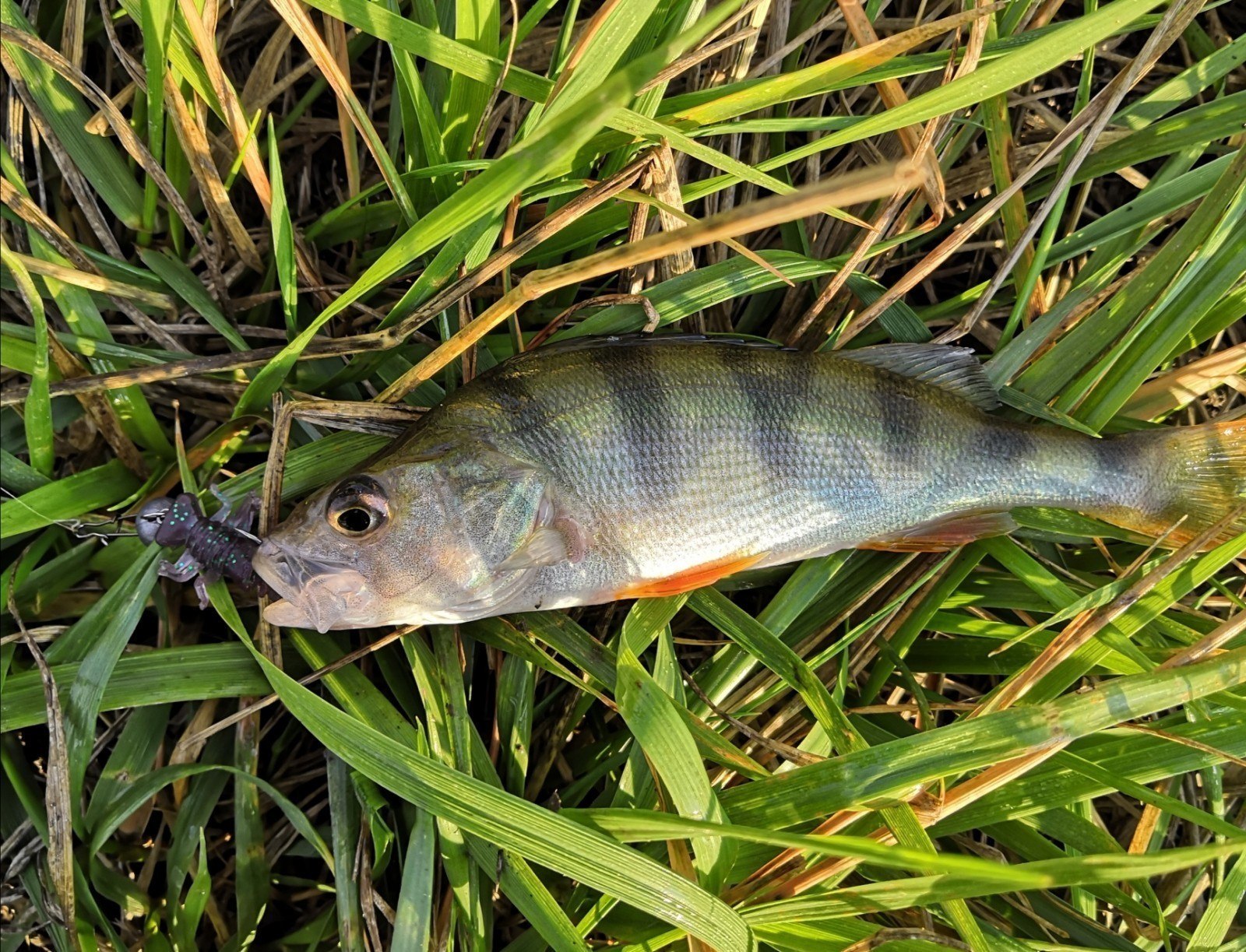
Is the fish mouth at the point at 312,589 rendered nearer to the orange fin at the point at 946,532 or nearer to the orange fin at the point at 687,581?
the orange fin at the point at 687,581

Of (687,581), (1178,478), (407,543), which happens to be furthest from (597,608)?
(1178,478)

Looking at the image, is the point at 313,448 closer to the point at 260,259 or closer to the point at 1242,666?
the point at 260,259

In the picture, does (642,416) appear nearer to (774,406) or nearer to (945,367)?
(774,406)

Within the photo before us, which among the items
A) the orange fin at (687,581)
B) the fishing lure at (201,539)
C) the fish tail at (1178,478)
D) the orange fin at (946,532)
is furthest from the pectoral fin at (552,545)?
the fish tail at (1178,478)

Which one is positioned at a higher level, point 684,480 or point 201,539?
point 684,480

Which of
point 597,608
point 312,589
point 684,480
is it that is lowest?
point 597,608

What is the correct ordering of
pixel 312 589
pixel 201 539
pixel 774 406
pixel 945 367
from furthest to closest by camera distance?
pixel 945 367, pixel 774 406, pixel 201 539, pixel 312 589
